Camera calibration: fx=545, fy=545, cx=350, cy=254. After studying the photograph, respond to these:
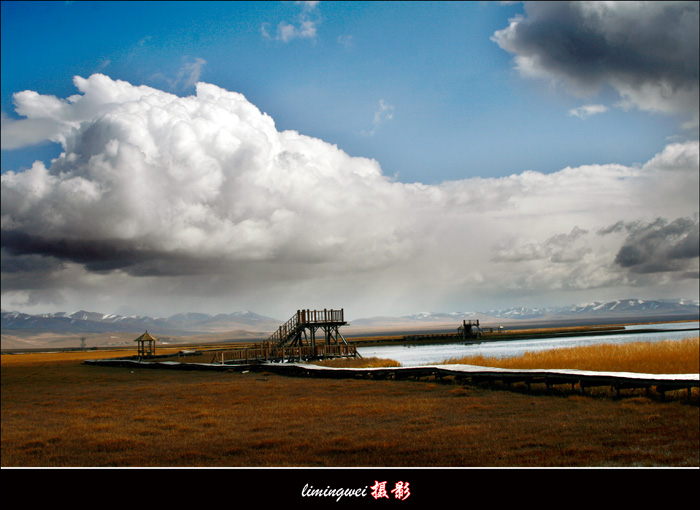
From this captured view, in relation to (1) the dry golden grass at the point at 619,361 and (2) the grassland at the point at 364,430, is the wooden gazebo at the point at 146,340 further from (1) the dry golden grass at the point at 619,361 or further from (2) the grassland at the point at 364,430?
(2) the grassland at the point at 364,430

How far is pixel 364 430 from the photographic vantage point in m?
14.4

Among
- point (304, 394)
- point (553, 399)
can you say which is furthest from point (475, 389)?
point (304, 394)

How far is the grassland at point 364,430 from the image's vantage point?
36.6 feet

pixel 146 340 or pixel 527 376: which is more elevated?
pixel 527 376

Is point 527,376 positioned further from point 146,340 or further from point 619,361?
point 146,340

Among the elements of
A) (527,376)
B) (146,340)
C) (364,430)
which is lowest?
(364,430)

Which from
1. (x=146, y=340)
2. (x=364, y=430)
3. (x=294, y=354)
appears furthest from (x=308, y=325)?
(x=364, y=430)

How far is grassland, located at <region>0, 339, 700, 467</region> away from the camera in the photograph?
36.6 ft

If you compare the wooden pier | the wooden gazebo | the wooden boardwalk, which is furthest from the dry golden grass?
the wooden gazebo

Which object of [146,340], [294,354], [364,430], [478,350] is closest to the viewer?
[364,430]

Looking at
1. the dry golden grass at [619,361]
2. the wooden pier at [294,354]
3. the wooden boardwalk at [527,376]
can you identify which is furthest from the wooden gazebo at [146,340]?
the dry golden grass at [619,361]

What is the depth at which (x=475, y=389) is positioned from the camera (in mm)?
22031
